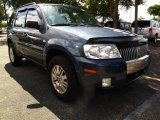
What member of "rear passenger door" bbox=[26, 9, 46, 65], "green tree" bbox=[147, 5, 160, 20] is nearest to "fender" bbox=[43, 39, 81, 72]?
"rear passenger door" bbox=[26, 9, 46, 65]

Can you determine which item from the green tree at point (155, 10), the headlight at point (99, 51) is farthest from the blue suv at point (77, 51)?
the green tree at point (155, 10)

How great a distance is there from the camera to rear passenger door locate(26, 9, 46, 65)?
4.92 metres

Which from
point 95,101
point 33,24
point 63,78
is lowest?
point 95,101

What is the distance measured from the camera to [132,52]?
13.8 ft

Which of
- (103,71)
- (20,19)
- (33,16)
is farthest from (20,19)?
(103,71)

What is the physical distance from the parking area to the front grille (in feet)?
2.65

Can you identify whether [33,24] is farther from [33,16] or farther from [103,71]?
[103,71]

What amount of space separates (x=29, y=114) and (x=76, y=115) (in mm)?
749

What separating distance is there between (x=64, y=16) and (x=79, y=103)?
6.33 ft

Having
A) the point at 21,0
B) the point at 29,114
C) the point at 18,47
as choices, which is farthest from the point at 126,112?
the point at 21,0

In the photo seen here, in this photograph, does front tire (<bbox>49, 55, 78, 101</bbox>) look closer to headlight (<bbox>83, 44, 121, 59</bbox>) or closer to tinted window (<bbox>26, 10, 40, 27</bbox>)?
headlight (<bbox>83, 44, 121, 59</bbox>)

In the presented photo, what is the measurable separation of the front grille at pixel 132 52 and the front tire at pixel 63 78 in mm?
867

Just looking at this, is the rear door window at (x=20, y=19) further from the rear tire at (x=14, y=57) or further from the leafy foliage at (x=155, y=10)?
the leafy foliage at (x=155, y=10)

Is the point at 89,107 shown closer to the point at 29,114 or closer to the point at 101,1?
the point at 29,114
